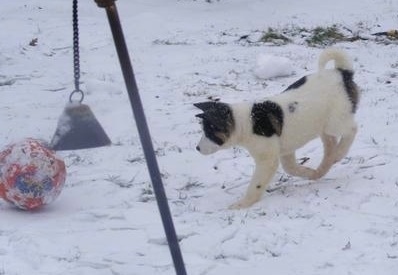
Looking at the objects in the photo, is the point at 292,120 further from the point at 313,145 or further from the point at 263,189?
the point at 313,145

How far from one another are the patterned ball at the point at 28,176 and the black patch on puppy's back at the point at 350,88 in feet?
9.24

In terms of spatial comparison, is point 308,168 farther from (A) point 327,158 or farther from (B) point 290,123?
(B) point 290,123

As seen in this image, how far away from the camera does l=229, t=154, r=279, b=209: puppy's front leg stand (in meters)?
5.86

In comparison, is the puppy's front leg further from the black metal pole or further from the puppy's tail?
the black metal pole

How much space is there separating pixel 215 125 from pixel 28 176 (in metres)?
1.68

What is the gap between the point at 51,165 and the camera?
224 inches

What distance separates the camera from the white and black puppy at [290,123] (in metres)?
5.81

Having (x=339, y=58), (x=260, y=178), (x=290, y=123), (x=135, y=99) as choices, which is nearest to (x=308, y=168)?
(x=290, y=123)

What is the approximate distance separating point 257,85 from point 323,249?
624 centimetres

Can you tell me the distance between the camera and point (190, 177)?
6.82 metres

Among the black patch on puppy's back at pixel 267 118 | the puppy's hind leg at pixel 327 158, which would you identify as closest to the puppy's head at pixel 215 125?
the black patch on puppy's back at pixel 267 118

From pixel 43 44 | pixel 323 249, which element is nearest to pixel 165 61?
pixel 43 44

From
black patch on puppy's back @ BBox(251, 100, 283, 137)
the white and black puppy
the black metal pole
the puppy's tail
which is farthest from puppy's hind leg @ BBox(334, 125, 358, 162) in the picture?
the black metal pole

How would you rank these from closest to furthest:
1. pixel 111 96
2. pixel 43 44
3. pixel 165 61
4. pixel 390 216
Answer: pixel 390 216 → pixel 111 96 → pixel 165 61 → pixel 43 44
